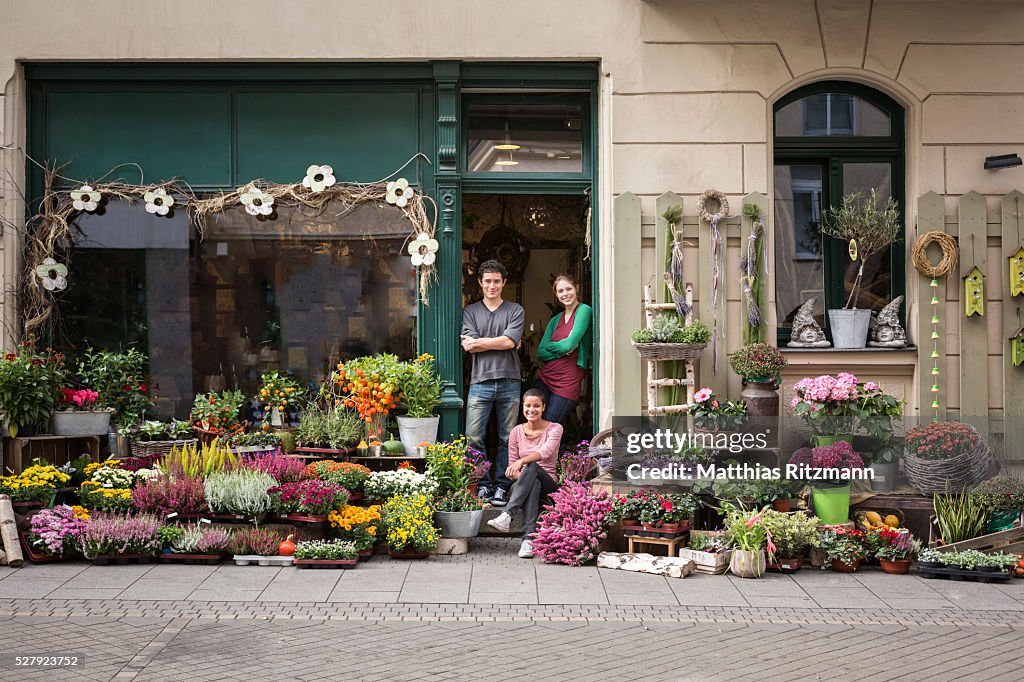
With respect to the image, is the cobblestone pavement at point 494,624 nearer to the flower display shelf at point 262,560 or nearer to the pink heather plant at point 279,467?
the flower display shelf at point 262,560

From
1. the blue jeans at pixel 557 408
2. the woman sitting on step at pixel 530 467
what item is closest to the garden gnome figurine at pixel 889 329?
the blue jeans at pixel 557 408

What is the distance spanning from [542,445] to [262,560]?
2.69m

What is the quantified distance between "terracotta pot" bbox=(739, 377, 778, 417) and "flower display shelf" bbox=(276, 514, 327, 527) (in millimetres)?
3927

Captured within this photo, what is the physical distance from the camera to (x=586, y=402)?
485 inches

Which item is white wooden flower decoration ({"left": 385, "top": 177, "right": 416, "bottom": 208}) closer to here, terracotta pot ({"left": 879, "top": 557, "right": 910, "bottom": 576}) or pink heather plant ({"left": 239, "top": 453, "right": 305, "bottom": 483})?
pink heather plant ({"left": 239, "top": 453, "right": 305, "bottom": 483})

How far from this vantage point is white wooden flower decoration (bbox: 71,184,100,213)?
11.0 meters

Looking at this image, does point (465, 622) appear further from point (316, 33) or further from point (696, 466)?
point (316, 33)

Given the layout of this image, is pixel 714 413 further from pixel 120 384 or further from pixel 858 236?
pixel 120 384

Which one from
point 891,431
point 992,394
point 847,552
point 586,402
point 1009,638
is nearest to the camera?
point 1009,638

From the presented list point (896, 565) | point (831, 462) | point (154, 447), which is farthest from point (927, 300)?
point (154, 447)

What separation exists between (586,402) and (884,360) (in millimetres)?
3269

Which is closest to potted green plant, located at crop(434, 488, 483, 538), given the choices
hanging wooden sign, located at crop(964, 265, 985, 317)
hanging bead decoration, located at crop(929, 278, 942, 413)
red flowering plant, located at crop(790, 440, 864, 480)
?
red flowering plant, located at crop(790, 440, 864, 480)

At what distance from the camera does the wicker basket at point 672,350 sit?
32.7ft

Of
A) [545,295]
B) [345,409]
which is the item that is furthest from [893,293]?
[345,409]
